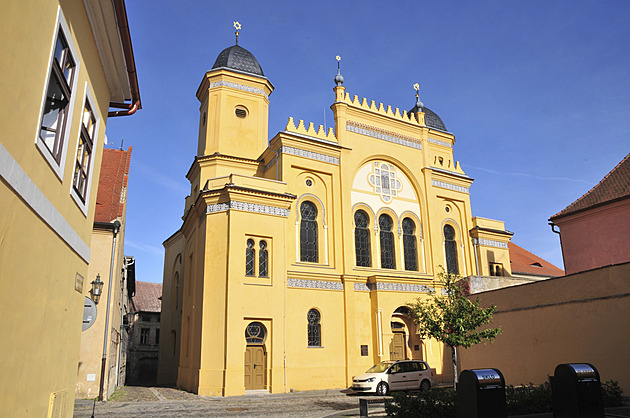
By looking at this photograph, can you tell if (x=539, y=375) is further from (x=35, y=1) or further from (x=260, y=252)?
(x=35, y=1)

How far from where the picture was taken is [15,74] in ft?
13.8

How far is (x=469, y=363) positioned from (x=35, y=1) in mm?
22095

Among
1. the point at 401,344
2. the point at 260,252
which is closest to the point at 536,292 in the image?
the point at 401,344

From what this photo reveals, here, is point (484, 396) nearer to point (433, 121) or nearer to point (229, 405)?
point (229, 405)

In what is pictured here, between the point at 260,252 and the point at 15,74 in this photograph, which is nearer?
the point at 15,74

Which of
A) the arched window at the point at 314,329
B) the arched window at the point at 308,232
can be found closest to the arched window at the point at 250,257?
the arched window at the point at 308,232

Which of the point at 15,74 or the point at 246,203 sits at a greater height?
the point at 246,203

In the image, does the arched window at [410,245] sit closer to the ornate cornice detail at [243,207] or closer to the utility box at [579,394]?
the ornate cornice detail at [243,207]

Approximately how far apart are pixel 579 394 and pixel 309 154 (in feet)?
61.3

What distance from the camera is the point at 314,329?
23062mm

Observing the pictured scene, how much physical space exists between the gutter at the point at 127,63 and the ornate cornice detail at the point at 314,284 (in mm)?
14778

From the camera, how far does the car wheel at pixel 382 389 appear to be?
63.1 ft

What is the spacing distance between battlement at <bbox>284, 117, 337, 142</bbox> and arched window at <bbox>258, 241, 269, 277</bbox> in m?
6.68

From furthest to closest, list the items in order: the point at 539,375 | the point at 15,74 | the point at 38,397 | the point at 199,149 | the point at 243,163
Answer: the point at 199,149 → the point at 243,163 → the point at 539,375 → the point at 38,397 → the point at 15,74
